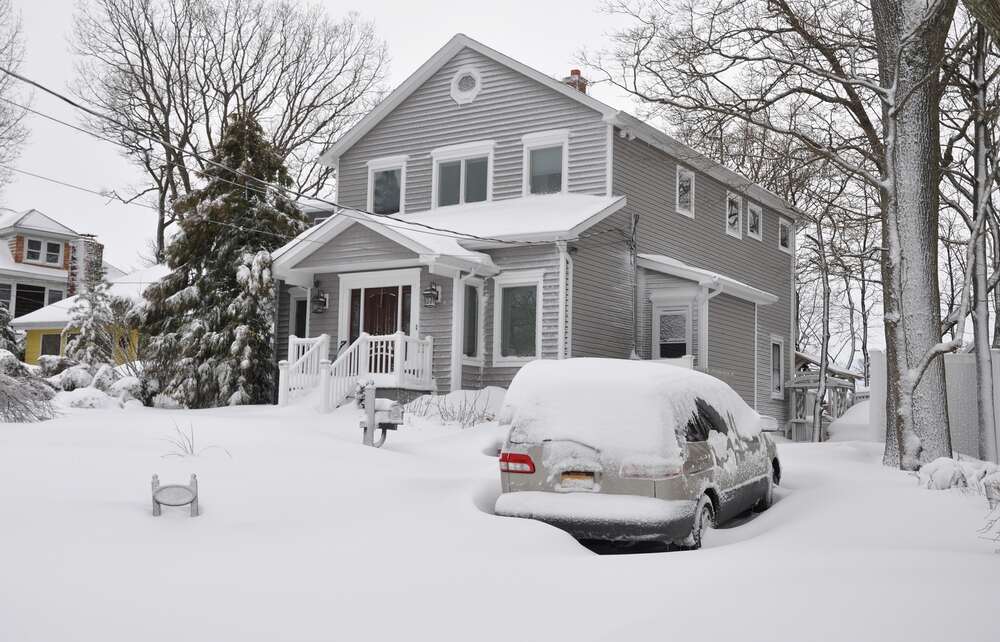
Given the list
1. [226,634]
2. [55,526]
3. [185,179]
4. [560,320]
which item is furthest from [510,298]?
→ [185,179]

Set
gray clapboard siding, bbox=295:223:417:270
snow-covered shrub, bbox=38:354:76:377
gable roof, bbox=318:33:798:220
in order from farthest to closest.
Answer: snow-covered shrub, bbox=38:354:76:377, gable roof, bbox=318:33:798:220, gray clapboard siding, bbox=295:223:417:270

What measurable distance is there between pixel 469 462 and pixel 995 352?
785cm

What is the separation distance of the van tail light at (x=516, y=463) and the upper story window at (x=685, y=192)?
15804 millimetres

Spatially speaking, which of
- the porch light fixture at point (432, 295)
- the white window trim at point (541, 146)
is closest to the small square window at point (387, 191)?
the white window trim at point (541, 146)

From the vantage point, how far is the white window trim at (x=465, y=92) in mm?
21484

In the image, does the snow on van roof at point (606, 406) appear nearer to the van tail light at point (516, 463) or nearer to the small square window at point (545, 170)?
the van tail light at point (516, 463)

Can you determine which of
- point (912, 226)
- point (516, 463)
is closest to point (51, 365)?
point (516, 463)

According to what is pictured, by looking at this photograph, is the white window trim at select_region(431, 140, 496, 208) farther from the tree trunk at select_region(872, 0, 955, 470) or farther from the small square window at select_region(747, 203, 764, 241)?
the tree trunk at select_region(872, 0, 955, 470)

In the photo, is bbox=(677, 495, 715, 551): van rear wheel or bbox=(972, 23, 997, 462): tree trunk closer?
bbox=(677, 495, 715, 551): van rear wheel

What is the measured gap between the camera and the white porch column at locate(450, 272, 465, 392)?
18547mm

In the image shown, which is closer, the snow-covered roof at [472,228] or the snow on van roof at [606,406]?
the snow on van roof at [606,406]

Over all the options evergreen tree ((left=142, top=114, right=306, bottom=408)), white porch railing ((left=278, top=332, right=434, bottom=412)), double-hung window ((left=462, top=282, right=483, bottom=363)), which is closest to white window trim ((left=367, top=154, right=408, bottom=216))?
evergreen tree ((left=142, top=114, right=306, bottom=408))

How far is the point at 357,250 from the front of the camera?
19.2 m

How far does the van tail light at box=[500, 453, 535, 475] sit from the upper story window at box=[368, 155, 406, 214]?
49.0 feet
